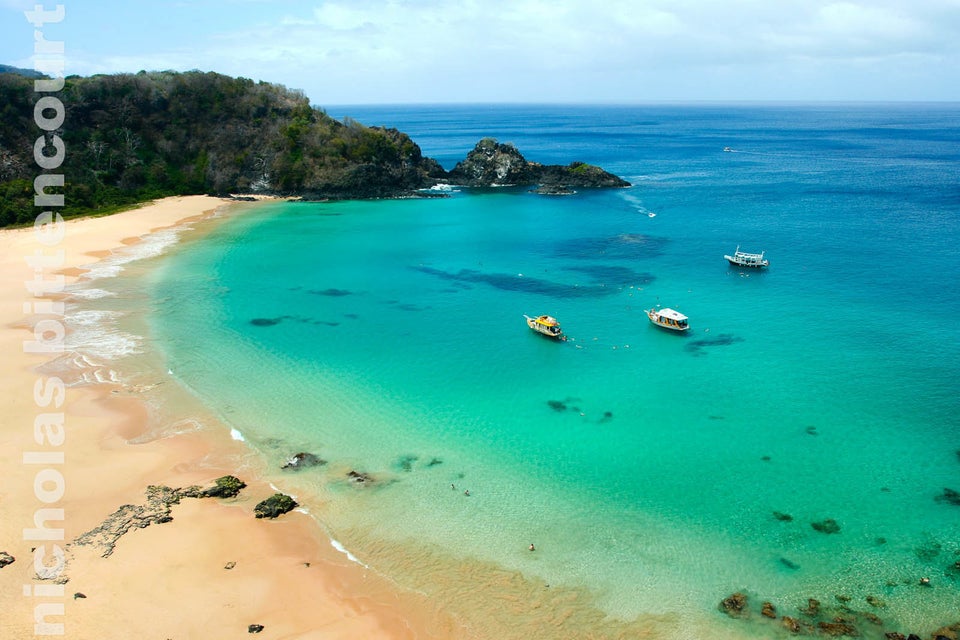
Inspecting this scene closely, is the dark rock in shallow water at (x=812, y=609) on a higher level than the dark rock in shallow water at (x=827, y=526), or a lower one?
lower

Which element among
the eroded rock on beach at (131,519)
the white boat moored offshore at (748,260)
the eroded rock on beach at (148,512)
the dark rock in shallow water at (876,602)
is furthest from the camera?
the white boat moored offshore at (748,260)

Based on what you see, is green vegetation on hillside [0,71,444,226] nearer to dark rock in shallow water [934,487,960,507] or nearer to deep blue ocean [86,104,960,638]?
deep blue ocean [86,104,960,638]

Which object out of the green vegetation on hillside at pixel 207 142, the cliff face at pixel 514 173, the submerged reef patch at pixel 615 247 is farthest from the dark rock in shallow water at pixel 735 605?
the cliff face at pixel 514 173

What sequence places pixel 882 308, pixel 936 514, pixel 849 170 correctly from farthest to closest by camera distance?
pixel 849 170 → pixel 882 308 → pixel 936 514

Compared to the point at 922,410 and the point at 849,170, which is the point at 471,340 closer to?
the point at 922,410

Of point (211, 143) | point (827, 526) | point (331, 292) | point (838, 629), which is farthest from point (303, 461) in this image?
point (211, 143)

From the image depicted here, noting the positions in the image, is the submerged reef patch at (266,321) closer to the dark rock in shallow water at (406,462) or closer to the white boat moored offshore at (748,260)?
the dark rock in shallow water at (406,462)

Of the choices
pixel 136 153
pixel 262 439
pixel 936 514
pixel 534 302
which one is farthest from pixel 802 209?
pixel 136 153
